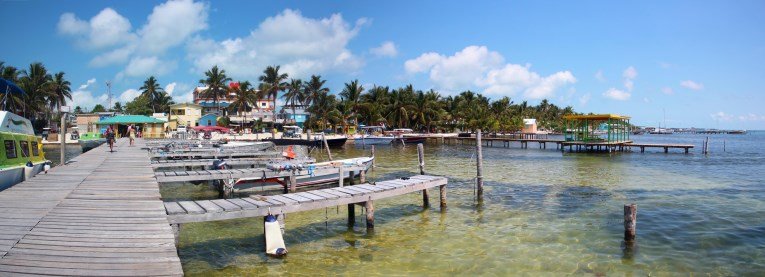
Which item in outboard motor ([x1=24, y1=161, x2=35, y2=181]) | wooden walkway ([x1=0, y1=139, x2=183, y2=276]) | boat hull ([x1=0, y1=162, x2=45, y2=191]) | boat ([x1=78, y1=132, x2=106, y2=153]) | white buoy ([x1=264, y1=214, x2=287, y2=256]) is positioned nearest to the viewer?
wooden walkway ([x1=0, y1=139, x2=183, y2=276])

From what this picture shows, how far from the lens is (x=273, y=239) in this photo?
1098cm

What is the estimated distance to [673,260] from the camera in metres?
11.1

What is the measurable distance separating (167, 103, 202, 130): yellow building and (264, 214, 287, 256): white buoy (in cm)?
7664

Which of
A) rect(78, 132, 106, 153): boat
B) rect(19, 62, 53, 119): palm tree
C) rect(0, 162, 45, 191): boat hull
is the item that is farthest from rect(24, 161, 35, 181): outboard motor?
rect(19, 62, 53, 119): palm tree

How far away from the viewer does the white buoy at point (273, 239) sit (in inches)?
426

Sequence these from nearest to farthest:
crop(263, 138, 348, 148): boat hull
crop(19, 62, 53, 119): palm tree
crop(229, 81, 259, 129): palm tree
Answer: crop(263, 138, 348, 148): boat hull
crop(19, 62, 53, 119): palm tree
crop(229, 81, 259, 129): palm tree

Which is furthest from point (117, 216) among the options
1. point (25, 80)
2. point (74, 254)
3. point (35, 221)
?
point (25, 80)

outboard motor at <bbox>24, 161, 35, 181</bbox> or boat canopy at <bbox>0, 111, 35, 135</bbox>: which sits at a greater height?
boat canopy at <bbox>0, 111, 35, 135</bbox>

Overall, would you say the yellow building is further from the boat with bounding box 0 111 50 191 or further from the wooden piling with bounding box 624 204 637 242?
the wooden piling with bounding box 624 204 637 242

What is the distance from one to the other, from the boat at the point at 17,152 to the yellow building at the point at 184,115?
216 ft

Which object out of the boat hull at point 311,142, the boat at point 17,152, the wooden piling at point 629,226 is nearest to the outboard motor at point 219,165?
the boat at point 17,152

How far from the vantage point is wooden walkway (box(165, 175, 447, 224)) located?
9812mm

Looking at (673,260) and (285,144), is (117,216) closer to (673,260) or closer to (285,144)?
(673,260)

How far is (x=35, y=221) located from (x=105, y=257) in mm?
3032
